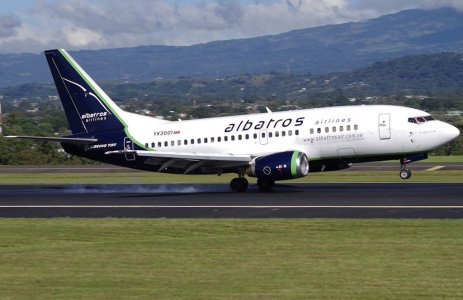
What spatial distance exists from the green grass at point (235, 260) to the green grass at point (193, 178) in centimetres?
2375

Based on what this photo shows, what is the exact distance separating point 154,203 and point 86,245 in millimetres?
13990

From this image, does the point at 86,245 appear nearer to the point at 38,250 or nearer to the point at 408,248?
the point at 38,250

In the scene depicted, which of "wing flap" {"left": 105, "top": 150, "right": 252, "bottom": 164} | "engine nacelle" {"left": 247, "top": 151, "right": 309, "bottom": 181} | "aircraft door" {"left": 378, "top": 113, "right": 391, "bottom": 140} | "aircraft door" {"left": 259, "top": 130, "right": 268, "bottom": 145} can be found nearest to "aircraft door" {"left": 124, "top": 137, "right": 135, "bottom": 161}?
"wing flap" {"left": 105, "top": 150, "right": 252, "bottom": 164}

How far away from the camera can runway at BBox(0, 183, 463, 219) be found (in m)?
33.1

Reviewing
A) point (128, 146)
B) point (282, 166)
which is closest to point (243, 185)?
point (282, 166)

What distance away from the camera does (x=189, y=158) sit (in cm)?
4306

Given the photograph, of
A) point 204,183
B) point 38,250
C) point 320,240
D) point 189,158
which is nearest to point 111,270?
point 38,250

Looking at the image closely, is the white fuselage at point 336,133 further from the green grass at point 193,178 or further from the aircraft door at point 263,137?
the green grass at point 193,178

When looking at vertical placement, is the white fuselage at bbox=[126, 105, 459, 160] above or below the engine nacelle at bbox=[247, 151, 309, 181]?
above

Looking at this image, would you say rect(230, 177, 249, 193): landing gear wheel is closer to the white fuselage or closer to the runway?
the runway

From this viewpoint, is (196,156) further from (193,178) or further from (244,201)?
(193,178)

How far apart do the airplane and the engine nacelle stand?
1.8 inches

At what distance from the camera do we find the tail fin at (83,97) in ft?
155

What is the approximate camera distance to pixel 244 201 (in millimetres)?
38750
